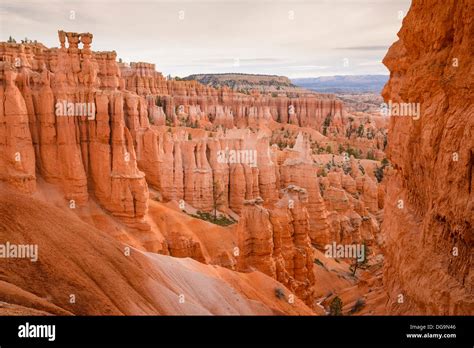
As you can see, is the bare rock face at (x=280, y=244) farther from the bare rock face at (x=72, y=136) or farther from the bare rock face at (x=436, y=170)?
the bare rock face at (x=436, y=170)

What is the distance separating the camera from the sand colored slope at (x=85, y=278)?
36.7 feet

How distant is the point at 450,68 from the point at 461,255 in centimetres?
430

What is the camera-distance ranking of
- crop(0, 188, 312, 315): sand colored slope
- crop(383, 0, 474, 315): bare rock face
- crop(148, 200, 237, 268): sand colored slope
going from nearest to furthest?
crop(383, 0, 474, 315): bare rock face
crop(0, 188, 312, 315): sand colored slope
crop(148, 200, 237, 268): sand colored slope

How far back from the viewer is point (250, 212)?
79.7ft

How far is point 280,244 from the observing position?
2550 centimetres

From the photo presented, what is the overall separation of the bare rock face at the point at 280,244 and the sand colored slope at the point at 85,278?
4.86 meters

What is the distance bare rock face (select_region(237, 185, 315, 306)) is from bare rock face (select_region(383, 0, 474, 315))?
966 cm

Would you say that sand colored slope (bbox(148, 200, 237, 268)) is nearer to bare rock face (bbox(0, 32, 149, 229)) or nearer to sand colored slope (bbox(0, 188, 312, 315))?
bare rock face (bbox(0, 32, 149, 229))

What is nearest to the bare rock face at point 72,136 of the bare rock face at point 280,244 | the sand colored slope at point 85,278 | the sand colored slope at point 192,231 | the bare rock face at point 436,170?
the sand colored slope at point 192,231

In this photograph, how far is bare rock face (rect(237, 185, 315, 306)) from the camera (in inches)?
941

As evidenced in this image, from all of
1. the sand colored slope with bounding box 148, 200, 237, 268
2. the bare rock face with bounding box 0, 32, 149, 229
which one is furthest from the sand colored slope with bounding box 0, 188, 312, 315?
the sand colored slope with bounding box 148, 200, 237, 268

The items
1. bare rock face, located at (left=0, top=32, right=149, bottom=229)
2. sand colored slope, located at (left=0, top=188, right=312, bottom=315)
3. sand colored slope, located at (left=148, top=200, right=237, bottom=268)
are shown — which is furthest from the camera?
sand colored slope, located at (left=148, top=200, right=237, bottom=268)
